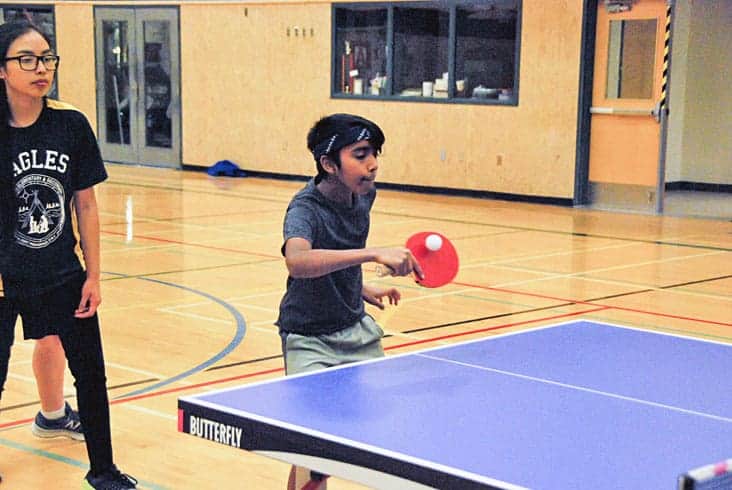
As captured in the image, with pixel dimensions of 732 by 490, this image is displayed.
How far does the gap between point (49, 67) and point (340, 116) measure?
3.04ft

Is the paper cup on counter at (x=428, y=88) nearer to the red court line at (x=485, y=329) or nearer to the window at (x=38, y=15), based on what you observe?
the window at (x=38, y=15)

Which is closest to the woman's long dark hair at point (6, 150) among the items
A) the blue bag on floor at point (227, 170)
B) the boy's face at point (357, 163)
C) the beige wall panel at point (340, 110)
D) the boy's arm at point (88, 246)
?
the boy's arm at point (88, 246)

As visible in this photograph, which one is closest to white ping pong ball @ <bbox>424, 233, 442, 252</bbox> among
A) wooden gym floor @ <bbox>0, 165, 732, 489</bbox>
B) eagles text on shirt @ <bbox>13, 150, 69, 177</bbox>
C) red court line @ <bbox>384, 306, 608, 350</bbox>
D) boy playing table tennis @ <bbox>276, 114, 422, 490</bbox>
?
boy playing table tennis @ <bbox>276, 114, 422, 490</bbox>

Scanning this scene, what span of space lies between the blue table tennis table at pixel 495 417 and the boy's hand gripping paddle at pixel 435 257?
22 cm

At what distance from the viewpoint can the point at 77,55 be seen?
18359mm

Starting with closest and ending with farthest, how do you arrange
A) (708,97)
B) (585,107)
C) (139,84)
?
1. (585,107)
2. (708,97)
3. (139,84)

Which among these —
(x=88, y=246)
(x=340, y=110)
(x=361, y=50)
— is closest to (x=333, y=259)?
(x=88, y=246)

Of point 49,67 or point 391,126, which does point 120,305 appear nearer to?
point 49,67

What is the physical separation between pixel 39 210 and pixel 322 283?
0.95 meters

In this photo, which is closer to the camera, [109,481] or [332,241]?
[332,241]

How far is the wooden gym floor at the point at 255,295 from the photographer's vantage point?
4520mm

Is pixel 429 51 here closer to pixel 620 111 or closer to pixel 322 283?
pixel 620 111

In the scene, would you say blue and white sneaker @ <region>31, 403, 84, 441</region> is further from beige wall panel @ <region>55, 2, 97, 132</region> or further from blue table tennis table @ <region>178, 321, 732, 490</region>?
beige wall panel @ <region>55, 2, 97, 132</region>

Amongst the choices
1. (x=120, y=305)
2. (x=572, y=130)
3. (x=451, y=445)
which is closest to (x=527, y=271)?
(x=120, y=305)
